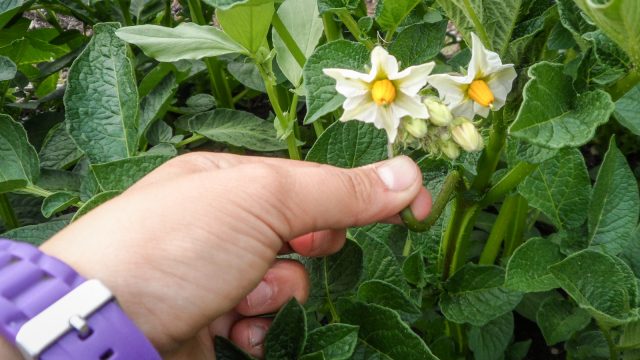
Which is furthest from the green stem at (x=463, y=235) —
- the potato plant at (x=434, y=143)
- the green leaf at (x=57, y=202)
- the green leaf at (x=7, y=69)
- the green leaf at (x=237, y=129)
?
the green leaf at (x=7, y=69)

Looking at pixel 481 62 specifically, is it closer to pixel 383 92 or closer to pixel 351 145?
pixel 383 92

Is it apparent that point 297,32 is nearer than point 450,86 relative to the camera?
No

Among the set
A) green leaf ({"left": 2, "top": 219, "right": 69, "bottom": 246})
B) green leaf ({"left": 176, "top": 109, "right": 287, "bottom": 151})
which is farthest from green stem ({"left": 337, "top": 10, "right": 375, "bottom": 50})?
green leaf ({"left": 2, "top": 219, "right": 69, "bottom": 246})

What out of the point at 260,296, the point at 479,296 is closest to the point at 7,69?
the point at 260,296

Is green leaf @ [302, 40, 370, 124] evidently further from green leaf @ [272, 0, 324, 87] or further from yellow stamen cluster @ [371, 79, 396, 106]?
green leaf @ [272, 0, 324, 87]

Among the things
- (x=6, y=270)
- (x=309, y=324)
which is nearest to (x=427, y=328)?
(x=309, y=324)

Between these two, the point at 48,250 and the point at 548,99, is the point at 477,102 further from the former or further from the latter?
the point at 48,250

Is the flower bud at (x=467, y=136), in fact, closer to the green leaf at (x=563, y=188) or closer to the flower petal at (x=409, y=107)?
the flower petal at (x=409, y=107)

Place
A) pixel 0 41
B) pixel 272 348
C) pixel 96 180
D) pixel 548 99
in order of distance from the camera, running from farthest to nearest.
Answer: pixel 0 41
pixel 96 180
pixel 272 348
pixel 548 99
